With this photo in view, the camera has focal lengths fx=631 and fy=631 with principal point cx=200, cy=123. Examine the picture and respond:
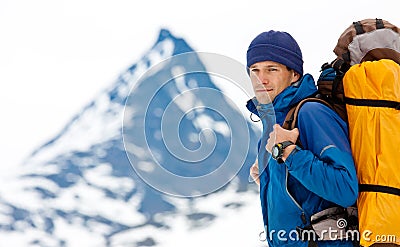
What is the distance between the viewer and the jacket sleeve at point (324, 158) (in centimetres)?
132

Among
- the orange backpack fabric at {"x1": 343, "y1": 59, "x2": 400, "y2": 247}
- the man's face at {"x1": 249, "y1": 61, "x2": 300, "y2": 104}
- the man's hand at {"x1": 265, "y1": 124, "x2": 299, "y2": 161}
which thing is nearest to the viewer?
the orange backpack fabric at {"x1": 343, "y1": 59, "x2": 400, "y2": 247}

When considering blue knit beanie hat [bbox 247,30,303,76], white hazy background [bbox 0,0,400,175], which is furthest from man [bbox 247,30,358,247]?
white hazy background [bbox 0,0,400,175]

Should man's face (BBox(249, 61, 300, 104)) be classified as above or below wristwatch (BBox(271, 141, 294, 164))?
above

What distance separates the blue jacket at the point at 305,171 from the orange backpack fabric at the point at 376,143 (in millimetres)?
31

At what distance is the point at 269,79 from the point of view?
5.05 ft

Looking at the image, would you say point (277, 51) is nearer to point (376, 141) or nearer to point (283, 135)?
point (283, 135)

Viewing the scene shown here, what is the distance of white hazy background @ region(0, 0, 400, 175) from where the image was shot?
3.36 metres

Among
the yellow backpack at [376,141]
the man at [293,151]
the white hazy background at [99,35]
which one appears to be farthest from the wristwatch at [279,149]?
the white hazy background at [99,35]

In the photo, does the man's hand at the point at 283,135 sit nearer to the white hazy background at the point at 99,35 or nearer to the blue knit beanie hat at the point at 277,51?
the blue knit beanie hat at the point at 277,51

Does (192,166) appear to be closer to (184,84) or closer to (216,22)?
(184,84)

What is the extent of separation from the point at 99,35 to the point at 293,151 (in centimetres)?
257

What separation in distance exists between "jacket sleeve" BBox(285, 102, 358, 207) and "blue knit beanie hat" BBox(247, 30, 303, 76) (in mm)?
173

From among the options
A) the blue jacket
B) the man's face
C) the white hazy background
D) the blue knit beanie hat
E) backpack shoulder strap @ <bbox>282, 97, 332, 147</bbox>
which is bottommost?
the blue jacket

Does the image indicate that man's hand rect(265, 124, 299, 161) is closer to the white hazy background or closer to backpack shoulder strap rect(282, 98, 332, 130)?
backpack shoulder strap rect(282, 98, 332, 130)
